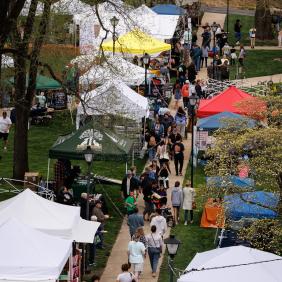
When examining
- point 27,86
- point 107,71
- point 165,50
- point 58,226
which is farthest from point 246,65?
point 58,226

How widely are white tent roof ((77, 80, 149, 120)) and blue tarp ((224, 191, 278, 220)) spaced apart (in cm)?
728

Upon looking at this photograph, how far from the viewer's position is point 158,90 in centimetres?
4309

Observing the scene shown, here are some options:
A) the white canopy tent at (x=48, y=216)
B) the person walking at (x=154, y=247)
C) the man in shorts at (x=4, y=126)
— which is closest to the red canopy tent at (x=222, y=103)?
the man in shorts at (x=4, y=126)

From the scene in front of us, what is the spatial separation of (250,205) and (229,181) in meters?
1.04

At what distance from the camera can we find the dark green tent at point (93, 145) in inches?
1203

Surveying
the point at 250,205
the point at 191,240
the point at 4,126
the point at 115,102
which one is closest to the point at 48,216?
the point at 250,205

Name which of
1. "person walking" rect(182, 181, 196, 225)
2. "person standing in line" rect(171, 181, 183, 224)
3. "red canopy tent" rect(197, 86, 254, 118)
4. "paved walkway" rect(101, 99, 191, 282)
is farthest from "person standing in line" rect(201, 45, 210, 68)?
"person standing in line" rect(171, 181, 183, 224)

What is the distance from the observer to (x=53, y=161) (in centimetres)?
3562

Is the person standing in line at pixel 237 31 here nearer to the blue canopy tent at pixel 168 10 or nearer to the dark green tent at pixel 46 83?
the blue canopy tent at pixel 168 10

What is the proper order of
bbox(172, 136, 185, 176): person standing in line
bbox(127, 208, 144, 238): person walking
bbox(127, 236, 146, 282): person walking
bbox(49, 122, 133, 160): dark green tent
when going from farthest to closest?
1. bbox(172, 136, 185, 176): person standing in line
2. bbox(49, 122, 133, 160): dark green tent
3. bbox(127, 208, 144, 238): person walking
4. bbox(127, 236, 146, 282): person walking

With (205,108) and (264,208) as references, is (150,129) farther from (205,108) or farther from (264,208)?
(264,208)

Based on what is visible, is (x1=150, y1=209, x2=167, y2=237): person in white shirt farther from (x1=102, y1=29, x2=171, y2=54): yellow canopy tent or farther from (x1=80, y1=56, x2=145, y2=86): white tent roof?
(x1=102, y1=29, x2=171, y2=54): yellow canopy tent

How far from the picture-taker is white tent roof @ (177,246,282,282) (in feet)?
67.5

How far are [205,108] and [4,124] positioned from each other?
6.64 meters
